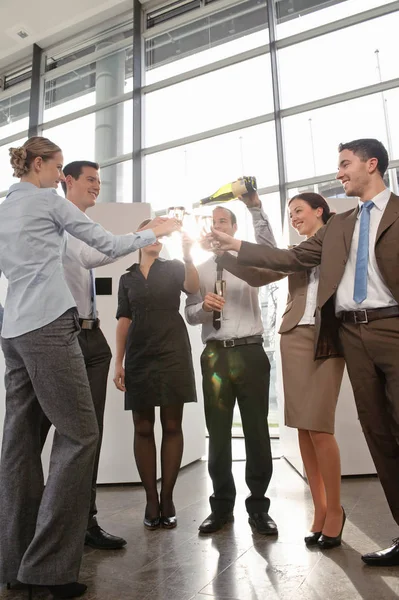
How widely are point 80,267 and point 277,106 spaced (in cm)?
428

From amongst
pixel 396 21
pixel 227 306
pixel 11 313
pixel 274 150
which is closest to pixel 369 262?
pixel 227 306

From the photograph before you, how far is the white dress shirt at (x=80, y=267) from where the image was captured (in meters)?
1.94

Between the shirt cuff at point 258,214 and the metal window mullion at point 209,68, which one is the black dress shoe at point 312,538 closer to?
the shirt cuff at point 258,214

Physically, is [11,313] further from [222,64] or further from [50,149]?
[222,64]

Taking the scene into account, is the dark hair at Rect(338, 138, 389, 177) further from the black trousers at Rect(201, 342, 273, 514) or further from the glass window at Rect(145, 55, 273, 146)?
the glass window at Rect(145, 55, 273, 146)

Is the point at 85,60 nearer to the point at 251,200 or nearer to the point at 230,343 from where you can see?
the point at 251,200

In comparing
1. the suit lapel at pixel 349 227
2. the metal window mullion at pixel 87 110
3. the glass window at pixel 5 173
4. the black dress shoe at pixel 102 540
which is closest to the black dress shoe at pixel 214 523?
the black dress shoe at pixel 102 540

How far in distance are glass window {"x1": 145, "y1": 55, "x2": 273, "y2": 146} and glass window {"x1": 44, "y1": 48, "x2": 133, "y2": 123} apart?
628 mm

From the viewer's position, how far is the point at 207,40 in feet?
20.8

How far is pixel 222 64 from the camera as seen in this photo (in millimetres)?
6066

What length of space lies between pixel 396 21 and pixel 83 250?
522 cm

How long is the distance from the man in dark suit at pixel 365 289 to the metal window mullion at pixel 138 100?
4.27 m

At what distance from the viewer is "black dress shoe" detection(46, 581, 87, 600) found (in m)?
1.44

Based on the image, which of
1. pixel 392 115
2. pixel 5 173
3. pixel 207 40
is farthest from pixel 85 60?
pixel 392 115
